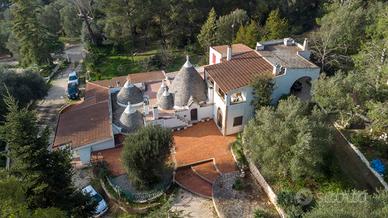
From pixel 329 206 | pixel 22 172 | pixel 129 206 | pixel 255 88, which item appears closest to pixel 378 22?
pixel 255 88

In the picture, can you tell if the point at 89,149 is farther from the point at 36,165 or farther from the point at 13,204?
the point at 13,204

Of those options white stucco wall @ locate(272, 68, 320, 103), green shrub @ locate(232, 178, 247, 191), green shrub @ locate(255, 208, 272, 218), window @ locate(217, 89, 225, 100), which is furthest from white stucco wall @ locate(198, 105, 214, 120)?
green shrub @ locate(255, 208, 272, 218)

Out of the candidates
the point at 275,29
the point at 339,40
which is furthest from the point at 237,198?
the point at 275,29

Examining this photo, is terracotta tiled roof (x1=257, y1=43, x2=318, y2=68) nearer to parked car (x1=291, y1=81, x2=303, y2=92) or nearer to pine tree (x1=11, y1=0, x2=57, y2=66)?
parked car (x1=291, y1=81, x2=303, y2=92)

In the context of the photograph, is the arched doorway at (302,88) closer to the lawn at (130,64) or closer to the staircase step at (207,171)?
the staircase step at (207,171)

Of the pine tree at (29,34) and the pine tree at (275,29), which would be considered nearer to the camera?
the pine tree at (275,29)

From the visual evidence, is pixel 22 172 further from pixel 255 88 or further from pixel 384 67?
pixel 384 67

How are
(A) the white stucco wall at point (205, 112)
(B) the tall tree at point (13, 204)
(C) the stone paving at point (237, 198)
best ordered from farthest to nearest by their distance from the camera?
(A) the white stucco wall at point (205, 112), (C) the stone paving at point (237, 198), (B) the tall tree at point (13, 204)

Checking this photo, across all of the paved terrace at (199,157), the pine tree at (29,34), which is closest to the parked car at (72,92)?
the pine tree at (29,34)
